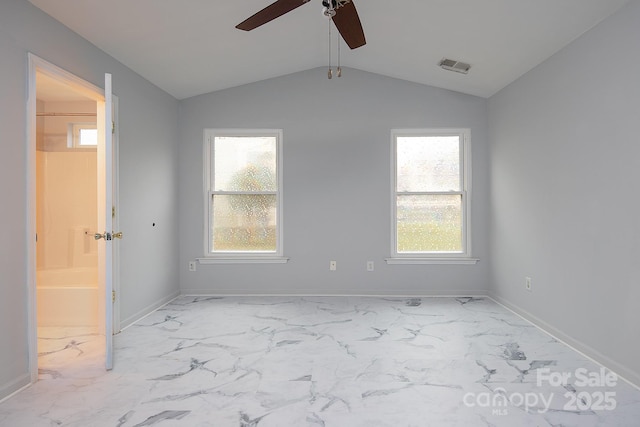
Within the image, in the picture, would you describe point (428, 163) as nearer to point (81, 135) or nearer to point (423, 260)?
point (423, 260)

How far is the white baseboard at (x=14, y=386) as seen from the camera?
215 cm

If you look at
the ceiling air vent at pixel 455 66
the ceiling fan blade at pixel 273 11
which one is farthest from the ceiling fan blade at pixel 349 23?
the ceiling air vent at pixel 455 66

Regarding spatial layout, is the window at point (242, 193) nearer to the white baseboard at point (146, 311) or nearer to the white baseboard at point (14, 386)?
the white baseboard at point (146, 311)

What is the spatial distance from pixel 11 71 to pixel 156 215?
6.49 feet

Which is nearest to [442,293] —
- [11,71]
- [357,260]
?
[357,260]

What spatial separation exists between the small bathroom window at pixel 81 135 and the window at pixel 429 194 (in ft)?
11.3

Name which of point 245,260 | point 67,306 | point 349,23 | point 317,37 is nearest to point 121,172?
point 67,306

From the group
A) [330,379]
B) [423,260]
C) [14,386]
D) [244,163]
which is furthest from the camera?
[244,163]

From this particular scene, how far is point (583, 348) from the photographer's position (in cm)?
278

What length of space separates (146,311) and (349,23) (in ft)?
10.6

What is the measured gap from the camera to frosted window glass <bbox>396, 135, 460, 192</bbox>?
4.54 metres

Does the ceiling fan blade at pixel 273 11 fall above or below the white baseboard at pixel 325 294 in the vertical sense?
A: above

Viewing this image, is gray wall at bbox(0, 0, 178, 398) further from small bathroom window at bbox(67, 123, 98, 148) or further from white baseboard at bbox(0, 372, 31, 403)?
small bathroom window at bbox(67, 123, 98, 148)

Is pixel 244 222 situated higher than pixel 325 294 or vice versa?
pixel 244 222
